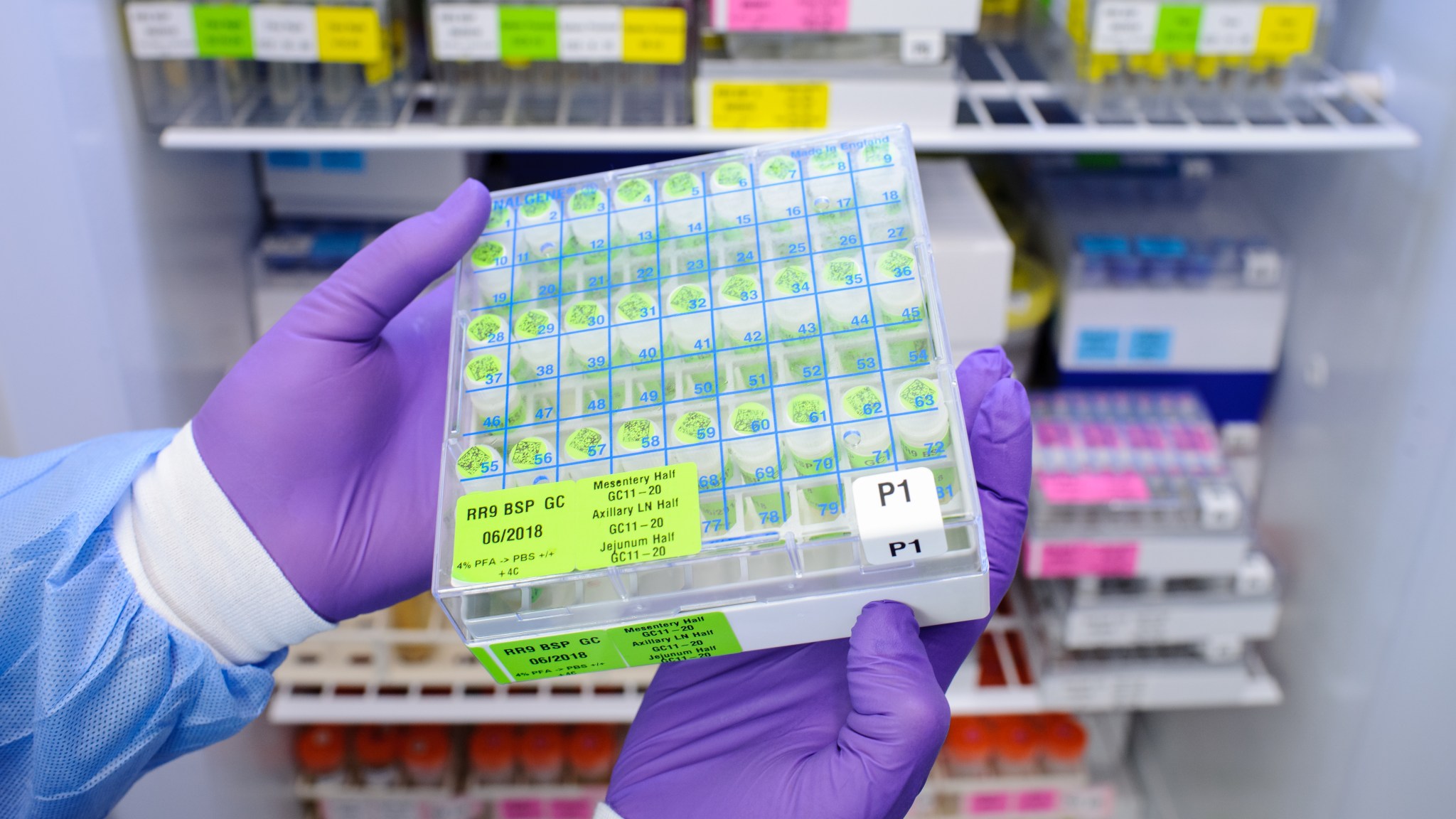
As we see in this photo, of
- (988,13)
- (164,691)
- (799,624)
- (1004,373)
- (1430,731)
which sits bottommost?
(1430,731)

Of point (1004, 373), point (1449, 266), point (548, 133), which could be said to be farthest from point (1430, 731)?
point (548, 133)

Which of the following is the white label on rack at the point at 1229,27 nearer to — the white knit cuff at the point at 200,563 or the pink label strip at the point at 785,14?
the pink label strip at the point at 785,14

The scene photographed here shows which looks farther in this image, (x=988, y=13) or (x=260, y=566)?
(x=988, y=13)

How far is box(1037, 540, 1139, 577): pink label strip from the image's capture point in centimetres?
141

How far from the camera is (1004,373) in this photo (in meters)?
0.93

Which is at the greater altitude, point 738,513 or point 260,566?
point 738,513

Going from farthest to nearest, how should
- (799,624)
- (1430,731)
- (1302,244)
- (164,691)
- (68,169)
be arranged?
1. (1302,244)
2. (1430,731)
3. (68,169)
4. (164,691)
5. (799,624)

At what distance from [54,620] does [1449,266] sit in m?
1.34

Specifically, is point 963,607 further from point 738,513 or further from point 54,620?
point 54,620

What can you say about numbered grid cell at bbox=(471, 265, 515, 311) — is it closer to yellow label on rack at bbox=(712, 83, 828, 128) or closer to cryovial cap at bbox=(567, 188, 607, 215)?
cryovial cap at bbox=(567, 188, 607, 215)

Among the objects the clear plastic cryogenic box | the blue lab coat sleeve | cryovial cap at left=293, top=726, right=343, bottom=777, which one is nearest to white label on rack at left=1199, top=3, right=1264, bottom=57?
the clear plastic cryogenic box

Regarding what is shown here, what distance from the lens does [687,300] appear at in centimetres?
87

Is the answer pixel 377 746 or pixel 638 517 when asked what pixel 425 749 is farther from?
pixel 638 517

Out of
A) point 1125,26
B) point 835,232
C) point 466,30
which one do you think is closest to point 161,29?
point 466,30
